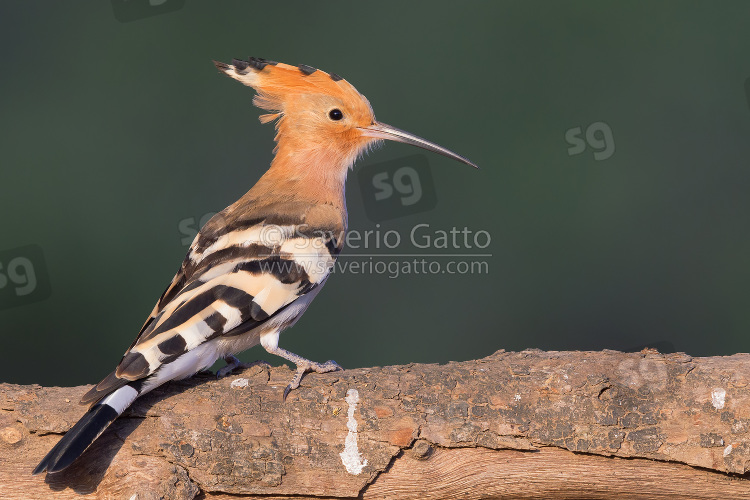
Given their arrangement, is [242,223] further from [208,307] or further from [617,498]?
[617,498]

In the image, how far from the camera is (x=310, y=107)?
213 cm

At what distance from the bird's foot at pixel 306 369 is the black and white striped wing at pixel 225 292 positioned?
12cm

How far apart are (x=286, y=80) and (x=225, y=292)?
0.69 metres

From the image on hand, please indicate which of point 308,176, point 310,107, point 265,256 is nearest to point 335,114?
point 310,107

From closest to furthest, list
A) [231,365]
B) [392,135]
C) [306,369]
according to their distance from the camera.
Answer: [306,369], [231,365], [392,135]

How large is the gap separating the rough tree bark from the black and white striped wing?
0.28ft

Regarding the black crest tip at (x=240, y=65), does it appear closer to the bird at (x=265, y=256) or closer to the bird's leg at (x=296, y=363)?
the bird at (x=265, y=256)

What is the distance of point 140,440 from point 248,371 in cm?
23

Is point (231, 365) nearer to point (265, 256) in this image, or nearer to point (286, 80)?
point (265, 256)

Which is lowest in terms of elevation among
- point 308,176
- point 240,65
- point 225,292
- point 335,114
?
point 225,292

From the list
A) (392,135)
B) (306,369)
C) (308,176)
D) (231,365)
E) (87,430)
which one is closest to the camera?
(87,430)

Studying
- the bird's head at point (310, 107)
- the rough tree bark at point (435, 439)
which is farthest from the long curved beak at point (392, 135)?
the rough tree bark at point (435, 439)

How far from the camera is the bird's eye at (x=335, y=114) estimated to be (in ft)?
7.04

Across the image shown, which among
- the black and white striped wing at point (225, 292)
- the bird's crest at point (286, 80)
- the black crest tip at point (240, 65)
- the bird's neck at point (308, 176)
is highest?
the black crest tip at point (240, 65)
